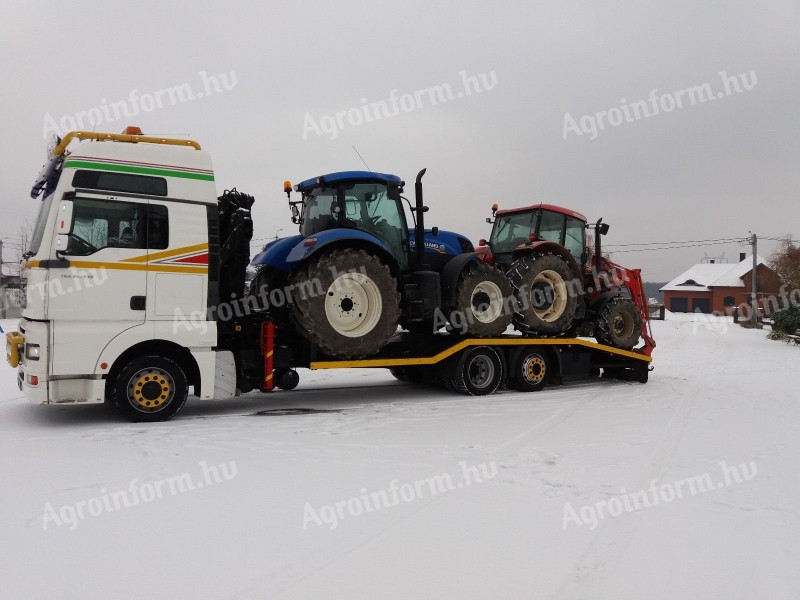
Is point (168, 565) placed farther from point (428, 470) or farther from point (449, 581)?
point (428, 470)

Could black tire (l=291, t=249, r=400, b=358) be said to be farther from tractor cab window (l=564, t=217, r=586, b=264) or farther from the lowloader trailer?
tractor cab window (l=564, t=217, r=586, b=264)

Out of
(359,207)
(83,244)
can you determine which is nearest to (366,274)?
(359,207)

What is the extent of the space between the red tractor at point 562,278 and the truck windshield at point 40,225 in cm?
649

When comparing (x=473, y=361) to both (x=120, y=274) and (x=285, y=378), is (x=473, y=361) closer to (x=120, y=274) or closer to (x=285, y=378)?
(x=285, y=378)

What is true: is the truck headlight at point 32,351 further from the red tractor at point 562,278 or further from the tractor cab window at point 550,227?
the tractor cab window at point 550,227

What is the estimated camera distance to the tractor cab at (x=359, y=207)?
905 centimetres

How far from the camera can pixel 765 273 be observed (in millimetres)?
60031

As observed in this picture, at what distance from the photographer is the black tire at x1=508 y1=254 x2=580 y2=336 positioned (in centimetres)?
1069

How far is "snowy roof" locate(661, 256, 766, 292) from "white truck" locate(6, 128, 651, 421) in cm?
6154

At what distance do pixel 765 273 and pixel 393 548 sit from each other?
66243 mm

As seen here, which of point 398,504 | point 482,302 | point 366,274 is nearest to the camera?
point 398,504

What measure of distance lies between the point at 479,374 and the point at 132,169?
6038mm

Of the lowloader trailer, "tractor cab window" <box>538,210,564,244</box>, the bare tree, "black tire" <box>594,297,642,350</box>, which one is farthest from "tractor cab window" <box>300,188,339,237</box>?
the bare tree

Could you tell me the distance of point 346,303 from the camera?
8.68 metres
